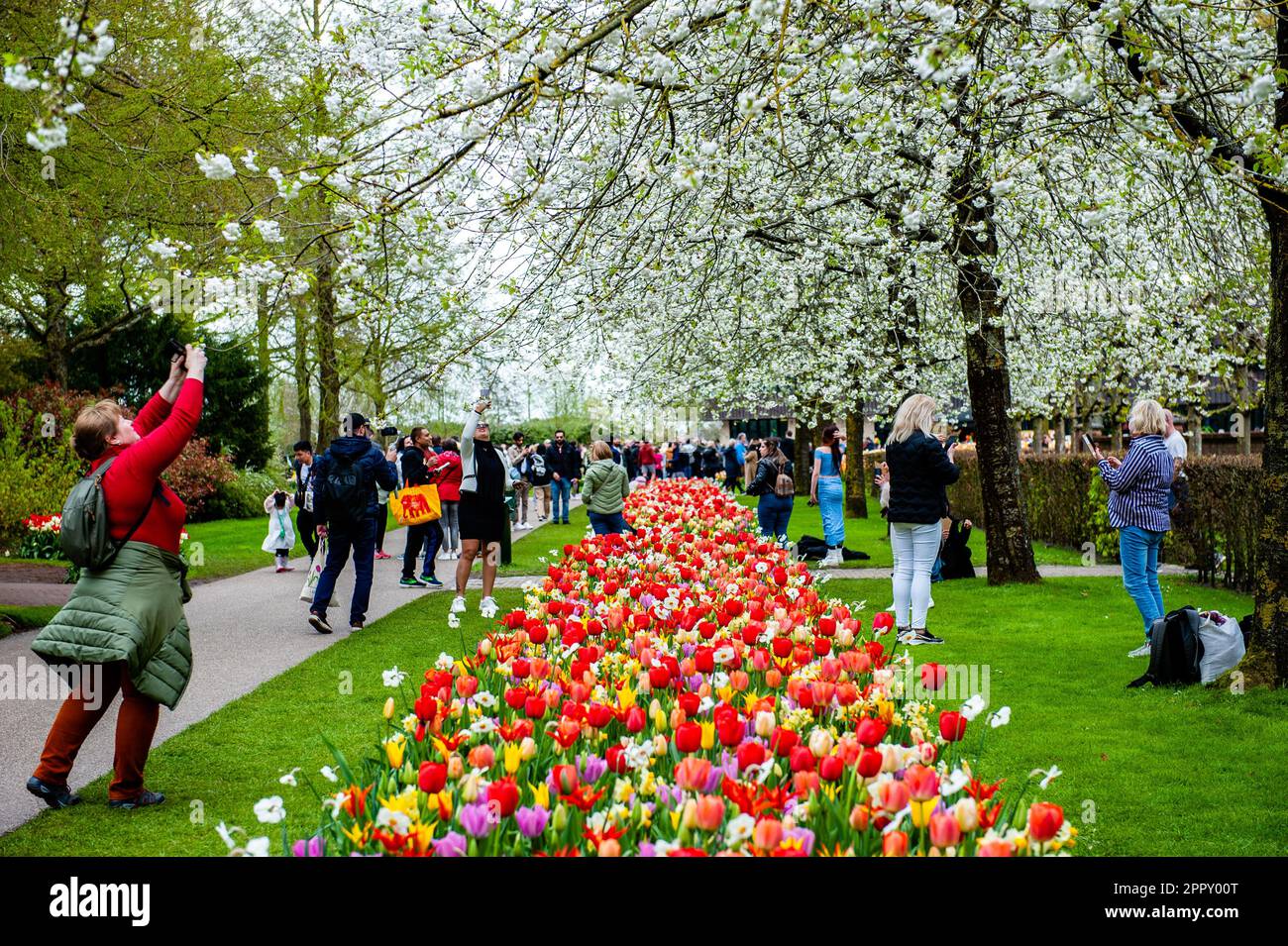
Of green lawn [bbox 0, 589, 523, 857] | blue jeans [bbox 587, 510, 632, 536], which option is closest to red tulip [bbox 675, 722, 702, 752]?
green lawn [bbox 0, 589, 523, 857]

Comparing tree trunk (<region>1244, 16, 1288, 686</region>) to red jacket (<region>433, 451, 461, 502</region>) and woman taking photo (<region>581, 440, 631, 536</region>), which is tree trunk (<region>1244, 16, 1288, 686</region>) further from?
red jacket (<region>433, 451, 461, 502</region>)

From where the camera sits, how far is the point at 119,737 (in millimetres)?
5609

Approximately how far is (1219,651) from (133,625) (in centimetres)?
667

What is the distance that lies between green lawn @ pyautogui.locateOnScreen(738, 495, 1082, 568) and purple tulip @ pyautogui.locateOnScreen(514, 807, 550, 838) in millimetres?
14360

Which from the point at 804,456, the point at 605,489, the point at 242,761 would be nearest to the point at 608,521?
the point at 605,489

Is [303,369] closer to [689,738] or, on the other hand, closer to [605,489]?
[605,489]

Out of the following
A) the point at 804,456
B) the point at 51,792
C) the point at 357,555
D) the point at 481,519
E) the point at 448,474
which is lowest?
the point at 51,792

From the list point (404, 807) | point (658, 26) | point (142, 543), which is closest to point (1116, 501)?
point (658, 26)

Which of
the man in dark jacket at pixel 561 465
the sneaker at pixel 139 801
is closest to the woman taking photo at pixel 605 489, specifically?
the sneaker at pixel 139 801

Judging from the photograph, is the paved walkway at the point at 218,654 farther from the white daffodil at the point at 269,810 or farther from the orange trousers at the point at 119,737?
the white daffodil at the point at 269,810

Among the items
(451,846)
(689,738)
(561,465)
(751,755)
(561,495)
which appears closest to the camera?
(451,846)

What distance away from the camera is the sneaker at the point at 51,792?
5.54 m

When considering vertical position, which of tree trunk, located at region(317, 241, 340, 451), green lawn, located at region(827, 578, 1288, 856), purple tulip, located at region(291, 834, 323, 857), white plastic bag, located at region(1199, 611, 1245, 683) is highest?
tree trunk, located at region(317, 241, 340, 451)

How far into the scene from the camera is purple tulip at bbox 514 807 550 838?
287cm
